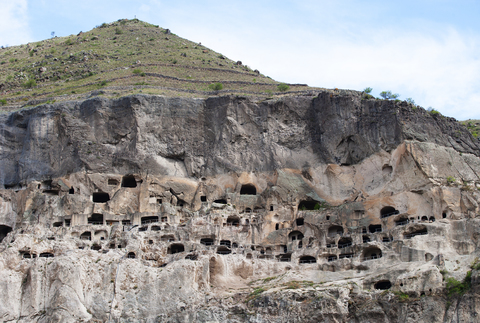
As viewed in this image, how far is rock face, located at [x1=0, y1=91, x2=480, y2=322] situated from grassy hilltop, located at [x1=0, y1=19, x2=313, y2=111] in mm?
8519

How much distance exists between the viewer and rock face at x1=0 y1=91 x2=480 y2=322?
43344mm

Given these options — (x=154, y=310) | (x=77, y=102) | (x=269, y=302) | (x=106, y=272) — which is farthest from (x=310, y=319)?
(x=77, y=102)

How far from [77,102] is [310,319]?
33.7m

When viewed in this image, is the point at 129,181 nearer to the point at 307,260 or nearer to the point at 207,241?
the point at 207,241

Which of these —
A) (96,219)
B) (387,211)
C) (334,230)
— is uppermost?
(387,211)

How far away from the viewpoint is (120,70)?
8275 cm

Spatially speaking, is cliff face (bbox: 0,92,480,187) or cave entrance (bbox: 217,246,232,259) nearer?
cave entrance (bbox: 217,246,232,259)

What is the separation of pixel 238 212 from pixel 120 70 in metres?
35.3

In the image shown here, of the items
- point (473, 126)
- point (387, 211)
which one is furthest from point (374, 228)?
point (473, 126)

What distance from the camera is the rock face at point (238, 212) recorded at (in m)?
43.3

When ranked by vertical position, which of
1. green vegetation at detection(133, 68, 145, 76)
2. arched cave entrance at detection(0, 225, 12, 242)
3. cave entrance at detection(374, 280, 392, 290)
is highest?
green vegetation at detection(133, 68, 145, 76)

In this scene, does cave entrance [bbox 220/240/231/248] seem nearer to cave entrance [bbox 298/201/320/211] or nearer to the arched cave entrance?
cave entrance [bbox 298/201/320/211]

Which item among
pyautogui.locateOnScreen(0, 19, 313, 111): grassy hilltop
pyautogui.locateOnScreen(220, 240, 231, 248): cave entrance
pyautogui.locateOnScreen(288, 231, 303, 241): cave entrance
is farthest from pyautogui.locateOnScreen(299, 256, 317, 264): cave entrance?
pyautogui.locateOnScreen(0, 19, 313, 111): grassy hilltop

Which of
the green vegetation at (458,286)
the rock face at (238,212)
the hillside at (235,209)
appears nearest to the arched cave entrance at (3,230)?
the hillside at (235,209)
